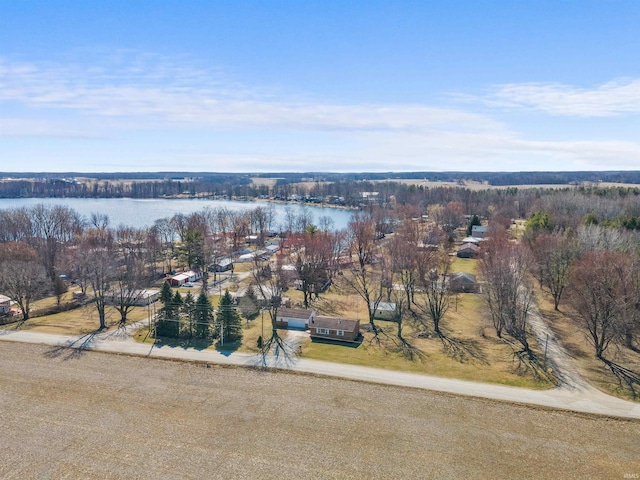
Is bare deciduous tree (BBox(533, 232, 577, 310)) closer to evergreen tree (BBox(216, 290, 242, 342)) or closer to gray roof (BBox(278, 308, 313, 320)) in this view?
gray roof (BBox(278, 308, 313, 320))

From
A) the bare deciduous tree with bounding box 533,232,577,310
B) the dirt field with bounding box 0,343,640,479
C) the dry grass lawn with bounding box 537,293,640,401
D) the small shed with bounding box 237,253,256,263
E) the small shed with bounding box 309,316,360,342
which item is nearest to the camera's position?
the dirt field with bounding box 0,343,640,479

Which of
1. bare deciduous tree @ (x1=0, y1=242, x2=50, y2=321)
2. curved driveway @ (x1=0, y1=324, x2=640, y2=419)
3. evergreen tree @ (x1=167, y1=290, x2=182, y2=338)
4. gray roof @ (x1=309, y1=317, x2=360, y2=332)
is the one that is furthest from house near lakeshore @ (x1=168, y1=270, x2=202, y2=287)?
gray roof @ (x1=309, y1=317, x2=360, y2=332)

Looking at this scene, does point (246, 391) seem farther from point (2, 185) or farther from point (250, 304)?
point (2, 185)

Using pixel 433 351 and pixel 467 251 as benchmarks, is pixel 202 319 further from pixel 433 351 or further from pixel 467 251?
pixel 467 251

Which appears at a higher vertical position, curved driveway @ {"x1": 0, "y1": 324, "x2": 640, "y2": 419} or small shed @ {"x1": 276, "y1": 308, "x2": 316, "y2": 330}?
small shed @ {"x1": 276, "y1": 308, "x2": 316, "y2": 330}

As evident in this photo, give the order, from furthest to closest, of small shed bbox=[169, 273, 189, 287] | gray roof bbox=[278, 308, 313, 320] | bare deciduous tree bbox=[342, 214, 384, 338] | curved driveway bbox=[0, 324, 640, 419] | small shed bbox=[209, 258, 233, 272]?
small shed bbox=[209, 258, 233, 272] → small shed bbox=[169, 273, 189, 287] → bare deciduous tree bbox=[342, 214, 384, 338] → gray roof bbox=[278, 308, 313, 320] → curved driveway bbox=[0, 324, 640, 419]

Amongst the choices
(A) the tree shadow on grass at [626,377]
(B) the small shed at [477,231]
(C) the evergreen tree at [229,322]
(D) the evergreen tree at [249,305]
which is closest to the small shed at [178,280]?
(D) the evergreen tree at [249,305]

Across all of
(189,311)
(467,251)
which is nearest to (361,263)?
(467,251)

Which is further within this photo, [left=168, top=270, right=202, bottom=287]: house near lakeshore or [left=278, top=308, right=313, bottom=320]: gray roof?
[left=168, top=270, right=202, bottom=287]: house near lakeshore
